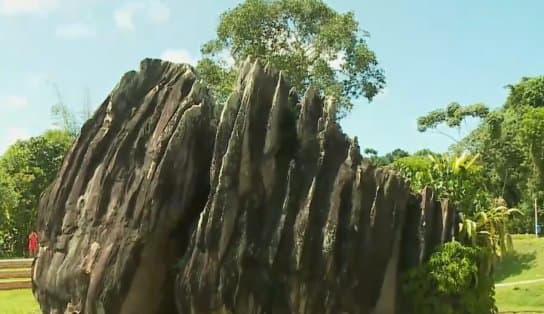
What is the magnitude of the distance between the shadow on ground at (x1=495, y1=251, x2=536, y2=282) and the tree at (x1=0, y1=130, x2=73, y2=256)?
24.5m

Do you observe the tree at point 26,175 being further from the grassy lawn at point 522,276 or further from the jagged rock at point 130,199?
the jagged rock at point 130,199

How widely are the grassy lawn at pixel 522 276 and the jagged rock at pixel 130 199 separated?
39.8ft

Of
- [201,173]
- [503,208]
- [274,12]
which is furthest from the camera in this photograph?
[274,12]

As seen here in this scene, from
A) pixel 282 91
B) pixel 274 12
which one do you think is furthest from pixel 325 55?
pixel 282 91

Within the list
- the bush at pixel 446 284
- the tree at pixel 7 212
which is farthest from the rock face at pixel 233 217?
the tree at pixel 7 212

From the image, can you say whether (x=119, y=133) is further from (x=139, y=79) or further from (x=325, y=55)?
(x=325, y=55)

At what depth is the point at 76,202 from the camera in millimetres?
13609

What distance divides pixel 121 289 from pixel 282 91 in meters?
4.39

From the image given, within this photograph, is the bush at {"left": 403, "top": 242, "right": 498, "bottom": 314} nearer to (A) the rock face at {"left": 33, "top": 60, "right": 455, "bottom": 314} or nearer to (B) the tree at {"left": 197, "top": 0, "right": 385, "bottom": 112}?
(A) the rock face at {"left": 33, "top": 60, "right": 455, "bottom": 314}

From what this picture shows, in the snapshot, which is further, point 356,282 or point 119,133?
point 119,133

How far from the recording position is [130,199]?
13000 millimetres

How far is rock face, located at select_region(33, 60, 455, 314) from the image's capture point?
12.5m

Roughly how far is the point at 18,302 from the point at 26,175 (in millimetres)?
23507

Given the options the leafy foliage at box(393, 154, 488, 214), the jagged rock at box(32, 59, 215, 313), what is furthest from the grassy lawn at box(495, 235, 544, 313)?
the jagged rock at box(32, 59, 215, 313)
